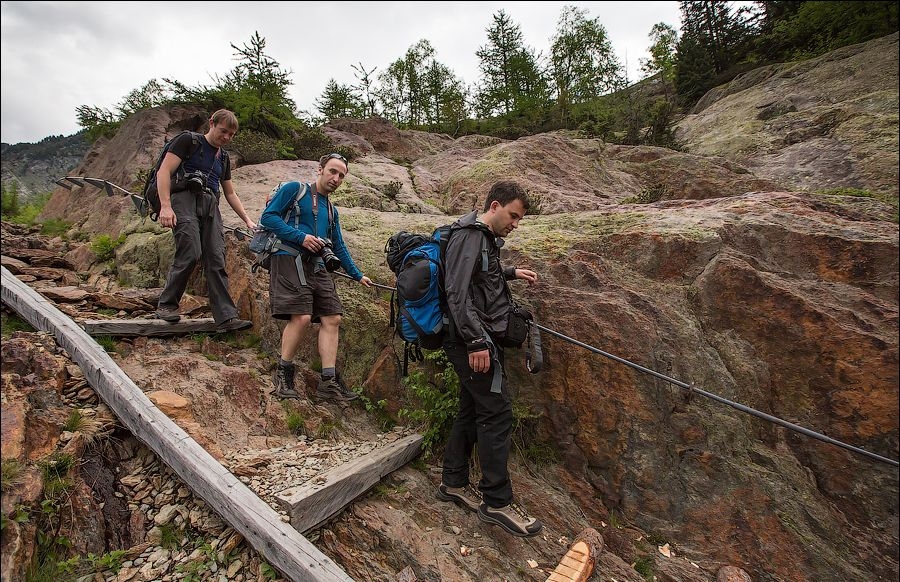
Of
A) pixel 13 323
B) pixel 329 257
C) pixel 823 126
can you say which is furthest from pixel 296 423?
pixel 823 126

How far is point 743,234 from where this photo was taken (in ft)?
13.8

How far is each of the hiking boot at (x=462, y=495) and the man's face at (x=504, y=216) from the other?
2250 mm

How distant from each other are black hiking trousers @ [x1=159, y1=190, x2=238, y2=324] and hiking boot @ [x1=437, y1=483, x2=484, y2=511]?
3322 millimetres

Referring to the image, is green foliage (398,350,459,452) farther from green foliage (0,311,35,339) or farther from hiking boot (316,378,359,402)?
green foliage (0,311,35,339)

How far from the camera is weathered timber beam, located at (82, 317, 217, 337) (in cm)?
448

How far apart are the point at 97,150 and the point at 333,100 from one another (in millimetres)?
9950

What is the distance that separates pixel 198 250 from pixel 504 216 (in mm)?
3565

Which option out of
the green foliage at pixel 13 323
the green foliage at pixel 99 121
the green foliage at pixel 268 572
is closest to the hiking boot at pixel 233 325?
the green foliage at pixel 13 323

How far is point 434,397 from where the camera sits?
4.30 metres

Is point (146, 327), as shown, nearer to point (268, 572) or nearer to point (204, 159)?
point (204, 159)

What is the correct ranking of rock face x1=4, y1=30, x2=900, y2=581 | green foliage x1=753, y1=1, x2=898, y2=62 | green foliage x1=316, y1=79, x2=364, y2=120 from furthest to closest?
green foliage x1=316, y1=79, x2=364, y2=120 → green foliage x1=753, y1=1, x2=898, y2=62 → rock face x1=4, y1=30, x2=900, y2=581

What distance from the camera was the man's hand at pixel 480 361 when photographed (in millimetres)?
3162

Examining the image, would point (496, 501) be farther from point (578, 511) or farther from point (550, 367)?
point (550, 367)

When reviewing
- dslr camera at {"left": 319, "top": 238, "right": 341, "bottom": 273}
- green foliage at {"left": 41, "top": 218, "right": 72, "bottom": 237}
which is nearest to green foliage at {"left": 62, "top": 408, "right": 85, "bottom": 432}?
dslr camera at {"left": 319, "top": 238, "right": 341, "bottom": 273}
